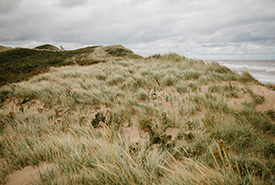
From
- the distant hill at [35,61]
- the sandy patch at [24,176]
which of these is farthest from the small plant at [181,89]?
the distant hill at [35,61]

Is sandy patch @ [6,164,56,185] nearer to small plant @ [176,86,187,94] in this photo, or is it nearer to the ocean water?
small plant @ [176,86,187,94]

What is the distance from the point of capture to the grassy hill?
4.10 ft

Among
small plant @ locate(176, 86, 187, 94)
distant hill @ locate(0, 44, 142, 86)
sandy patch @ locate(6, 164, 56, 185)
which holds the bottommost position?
sandy patch @ locate(6, 164, 56, 185)

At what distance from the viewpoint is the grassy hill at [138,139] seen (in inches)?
49.2

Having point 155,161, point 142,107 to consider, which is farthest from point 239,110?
point 155,161

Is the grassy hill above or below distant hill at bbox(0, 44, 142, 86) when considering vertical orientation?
below

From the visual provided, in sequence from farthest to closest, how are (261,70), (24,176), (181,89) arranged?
(261,70), (181,89), (24,176)

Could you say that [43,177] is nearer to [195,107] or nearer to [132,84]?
[195,107]

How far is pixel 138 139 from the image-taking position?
2.15m

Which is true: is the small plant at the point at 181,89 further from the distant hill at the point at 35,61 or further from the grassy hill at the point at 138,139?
the distant hill at the point at 35,61

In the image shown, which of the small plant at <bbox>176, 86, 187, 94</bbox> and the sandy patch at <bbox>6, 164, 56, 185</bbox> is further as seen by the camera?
the small plant at <bbox>176, 86, 187, 94</bbox>

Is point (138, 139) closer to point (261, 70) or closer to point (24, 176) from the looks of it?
point (24, 176)

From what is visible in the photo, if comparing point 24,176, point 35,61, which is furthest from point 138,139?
point 35,61

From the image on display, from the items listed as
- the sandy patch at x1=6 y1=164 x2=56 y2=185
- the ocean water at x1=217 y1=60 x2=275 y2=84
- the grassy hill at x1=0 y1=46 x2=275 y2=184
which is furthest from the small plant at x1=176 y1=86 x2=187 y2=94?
the ocean water at x1=217 y1=60 x2=275 y2=84
